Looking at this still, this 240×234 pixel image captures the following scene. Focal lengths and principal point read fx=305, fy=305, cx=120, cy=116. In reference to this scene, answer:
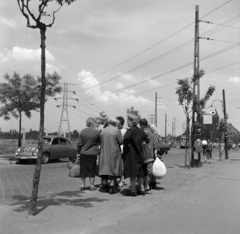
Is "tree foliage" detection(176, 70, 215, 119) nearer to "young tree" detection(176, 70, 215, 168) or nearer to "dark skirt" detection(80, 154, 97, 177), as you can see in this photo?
"young tree" detection(176, 70, 215, 168)

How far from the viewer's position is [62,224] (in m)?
4.40

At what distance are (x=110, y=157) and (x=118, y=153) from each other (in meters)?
0.22

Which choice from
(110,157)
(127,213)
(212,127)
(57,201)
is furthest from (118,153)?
(212,127)

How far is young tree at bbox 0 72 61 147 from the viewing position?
18.4 meters

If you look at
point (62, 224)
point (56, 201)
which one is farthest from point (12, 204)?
point (62, 224)

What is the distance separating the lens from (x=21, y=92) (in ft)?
60.3

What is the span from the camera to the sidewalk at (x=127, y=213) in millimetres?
4266

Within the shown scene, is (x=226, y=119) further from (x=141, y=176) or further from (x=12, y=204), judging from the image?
(x=12, y=204)

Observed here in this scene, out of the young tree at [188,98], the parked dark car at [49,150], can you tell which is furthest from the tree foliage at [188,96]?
the parked dark car at [49,150]

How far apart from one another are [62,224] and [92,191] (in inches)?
105

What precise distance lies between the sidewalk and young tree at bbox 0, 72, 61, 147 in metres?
12.6

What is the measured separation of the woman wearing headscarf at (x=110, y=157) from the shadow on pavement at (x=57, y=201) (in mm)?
716

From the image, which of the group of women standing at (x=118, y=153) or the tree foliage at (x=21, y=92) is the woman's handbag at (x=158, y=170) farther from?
the tree foliage at (x=21, y=92)

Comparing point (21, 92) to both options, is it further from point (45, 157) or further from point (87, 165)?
point (87, 165)
